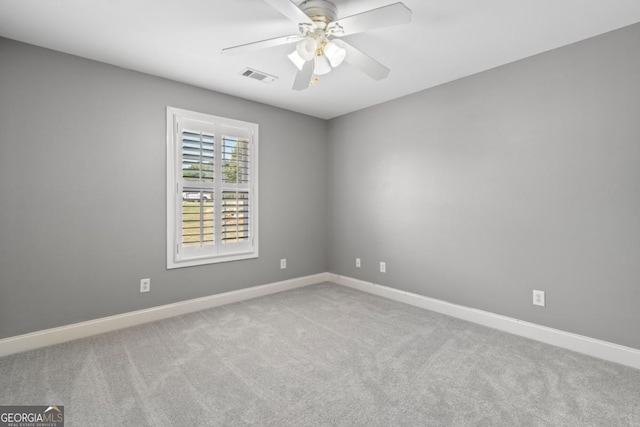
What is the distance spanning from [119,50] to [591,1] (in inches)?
136

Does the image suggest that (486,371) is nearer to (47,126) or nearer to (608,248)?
(608,248)

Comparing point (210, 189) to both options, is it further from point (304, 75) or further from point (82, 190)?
point (304, 75)

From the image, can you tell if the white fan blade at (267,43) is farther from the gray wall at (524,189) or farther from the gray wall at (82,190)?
the gray wall at (524,189)

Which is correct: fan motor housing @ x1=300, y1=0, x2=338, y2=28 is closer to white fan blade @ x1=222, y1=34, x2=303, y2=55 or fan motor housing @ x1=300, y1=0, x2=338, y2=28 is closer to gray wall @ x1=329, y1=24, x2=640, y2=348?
white fan blade @ x1=222, y1=34, x2=303, y2=55

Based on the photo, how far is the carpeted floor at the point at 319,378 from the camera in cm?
168

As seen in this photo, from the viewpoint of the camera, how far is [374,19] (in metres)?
1.74

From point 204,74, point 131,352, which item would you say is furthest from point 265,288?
point 204,74

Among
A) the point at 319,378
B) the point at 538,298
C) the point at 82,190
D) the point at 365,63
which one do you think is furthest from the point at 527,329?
the point at 82,190

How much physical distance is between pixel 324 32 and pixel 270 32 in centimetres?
53

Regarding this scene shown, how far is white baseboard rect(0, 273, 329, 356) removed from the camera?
2.40m

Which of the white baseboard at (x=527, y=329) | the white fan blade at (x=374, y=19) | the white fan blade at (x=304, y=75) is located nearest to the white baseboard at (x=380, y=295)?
the white baseboard at (x=527, y=329)

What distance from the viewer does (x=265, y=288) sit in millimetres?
3891

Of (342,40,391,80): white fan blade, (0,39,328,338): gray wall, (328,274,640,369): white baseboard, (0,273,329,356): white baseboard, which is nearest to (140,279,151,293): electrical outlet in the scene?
(0,39,328,338): gray wall

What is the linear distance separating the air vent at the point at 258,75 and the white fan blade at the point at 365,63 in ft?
3.67
